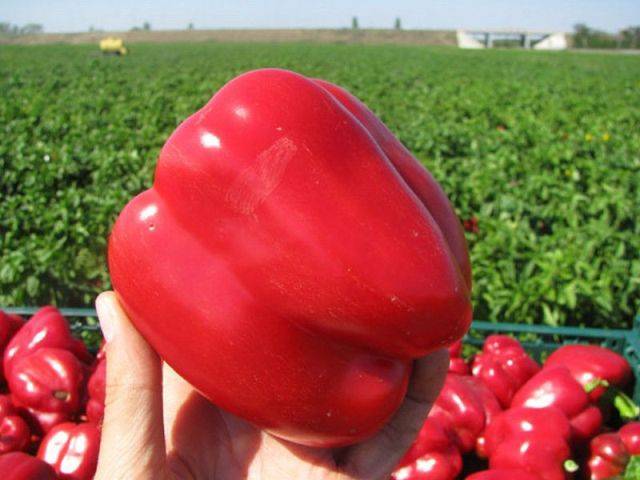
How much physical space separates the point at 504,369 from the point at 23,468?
6.97ft

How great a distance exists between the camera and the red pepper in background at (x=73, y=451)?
104 inches

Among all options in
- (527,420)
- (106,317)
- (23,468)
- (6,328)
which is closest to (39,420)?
(6,328)

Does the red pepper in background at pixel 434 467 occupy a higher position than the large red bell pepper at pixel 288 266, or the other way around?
the large red bell pepper at pixel 288 266

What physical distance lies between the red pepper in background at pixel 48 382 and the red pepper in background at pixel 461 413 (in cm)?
157

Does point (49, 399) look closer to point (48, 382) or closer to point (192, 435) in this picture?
point (48, 382)

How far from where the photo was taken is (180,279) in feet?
5.66

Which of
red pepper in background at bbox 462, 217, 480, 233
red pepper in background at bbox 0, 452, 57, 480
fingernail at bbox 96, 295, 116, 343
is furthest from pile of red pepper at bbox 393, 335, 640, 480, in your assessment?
red pepper in background at bbox 462, 217, 480, 233

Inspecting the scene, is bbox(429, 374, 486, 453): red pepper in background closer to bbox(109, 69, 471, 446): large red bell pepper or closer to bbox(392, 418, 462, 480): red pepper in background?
bbox(392, 418, 462, 480): red pepper in background

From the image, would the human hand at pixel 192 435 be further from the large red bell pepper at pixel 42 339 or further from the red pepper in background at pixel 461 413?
the large red bell pepper at pixel 42 339

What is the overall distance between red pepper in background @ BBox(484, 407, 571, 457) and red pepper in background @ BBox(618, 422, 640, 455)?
26 cm

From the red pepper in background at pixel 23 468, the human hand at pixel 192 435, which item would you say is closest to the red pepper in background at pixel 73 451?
the red pepper in background at pixel 23 468

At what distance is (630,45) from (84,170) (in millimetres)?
89602

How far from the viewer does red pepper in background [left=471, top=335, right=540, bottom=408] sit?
3.29 meters

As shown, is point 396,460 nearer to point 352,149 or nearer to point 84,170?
point 352,149
